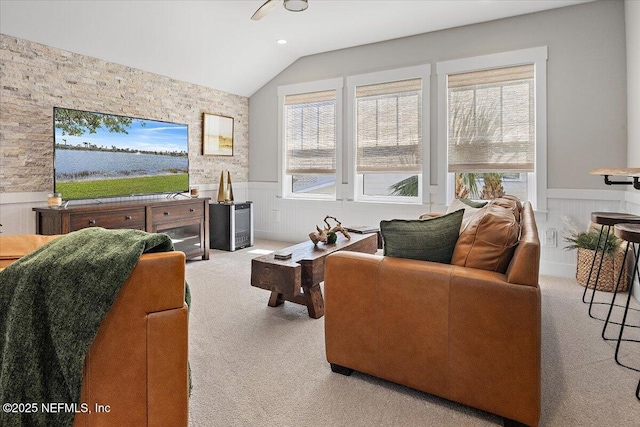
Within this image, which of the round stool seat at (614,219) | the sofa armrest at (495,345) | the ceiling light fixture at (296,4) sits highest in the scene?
the ceiling light fixture at (296,4)

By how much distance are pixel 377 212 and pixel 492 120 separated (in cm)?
173

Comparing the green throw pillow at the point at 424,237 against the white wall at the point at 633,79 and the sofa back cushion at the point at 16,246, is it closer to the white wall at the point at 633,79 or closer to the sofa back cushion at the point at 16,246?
the sofa back cushion at the point at 16,246

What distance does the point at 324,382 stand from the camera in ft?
6.31

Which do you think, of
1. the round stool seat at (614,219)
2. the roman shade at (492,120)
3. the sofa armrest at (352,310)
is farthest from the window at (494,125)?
the sofa armrest at (352,310)

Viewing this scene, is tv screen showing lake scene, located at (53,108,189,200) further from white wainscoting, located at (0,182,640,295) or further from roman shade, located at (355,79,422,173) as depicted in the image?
roman shade, located at (355,79,422,173)

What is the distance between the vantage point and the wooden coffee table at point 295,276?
2621 mm

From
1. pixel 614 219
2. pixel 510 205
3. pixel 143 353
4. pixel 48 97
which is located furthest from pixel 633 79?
pixel 48 97

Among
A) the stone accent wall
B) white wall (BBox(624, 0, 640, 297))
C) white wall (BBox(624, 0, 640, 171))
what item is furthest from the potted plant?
the stone accent wall

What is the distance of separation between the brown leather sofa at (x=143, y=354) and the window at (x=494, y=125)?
3.91 metres

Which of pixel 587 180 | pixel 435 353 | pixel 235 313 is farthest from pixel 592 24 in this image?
pixel 235 313

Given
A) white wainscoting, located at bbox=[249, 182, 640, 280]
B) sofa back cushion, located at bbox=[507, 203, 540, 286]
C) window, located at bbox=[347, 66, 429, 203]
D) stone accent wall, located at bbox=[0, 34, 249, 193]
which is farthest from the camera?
window, located at bbox=[347, 66, 429, 203]

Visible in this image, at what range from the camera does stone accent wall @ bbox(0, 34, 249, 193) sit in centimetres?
336

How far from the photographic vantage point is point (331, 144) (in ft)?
17.5

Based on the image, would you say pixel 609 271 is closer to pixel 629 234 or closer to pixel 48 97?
pixel 629 234
